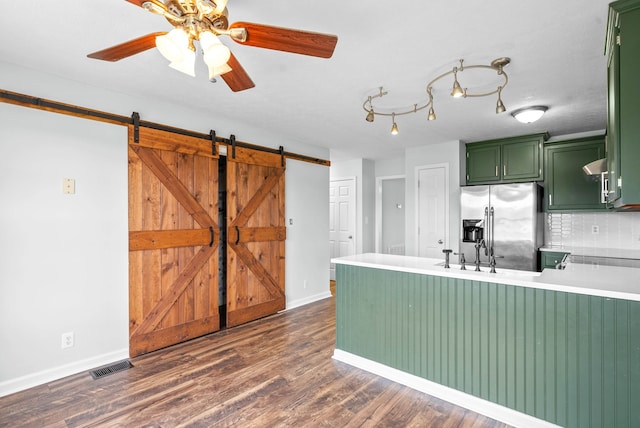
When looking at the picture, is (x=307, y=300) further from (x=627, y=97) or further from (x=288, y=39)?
(x=627, y=97)

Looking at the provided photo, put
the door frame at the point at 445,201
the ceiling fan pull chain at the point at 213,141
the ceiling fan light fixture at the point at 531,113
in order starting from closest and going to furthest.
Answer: the ceiling fan light fixture at the point at 531,113 < the ceiling fan pull chain at the point at 213,141 < the door frame at the point at 445,201

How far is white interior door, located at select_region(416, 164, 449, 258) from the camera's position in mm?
4770

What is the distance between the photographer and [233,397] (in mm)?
2330

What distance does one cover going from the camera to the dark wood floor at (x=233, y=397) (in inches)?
81.4

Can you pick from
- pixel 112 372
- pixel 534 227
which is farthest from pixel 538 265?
pixel 112 372

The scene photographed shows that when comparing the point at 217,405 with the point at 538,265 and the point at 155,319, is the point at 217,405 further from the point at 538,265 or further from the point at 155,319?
the point at 538,265

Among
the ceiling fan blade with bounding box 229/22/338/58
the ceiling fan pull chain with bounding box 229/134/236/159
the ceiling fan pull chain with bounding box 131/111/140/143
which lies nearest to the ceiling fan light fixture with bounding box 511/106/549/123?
the ceiling fan blade with bounding box 229/22/338/58

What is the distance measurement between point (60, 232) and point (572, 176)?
5.52 m

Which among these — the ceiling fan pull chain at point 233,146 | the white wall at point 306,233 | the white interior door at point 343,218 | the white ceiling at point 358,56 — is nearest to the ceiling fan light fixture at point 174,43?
the white ceiling at point 358,56

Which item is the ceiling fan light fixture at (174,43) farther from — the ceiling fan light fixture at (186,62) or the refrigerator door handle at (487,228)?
the refrigerator door handle at (487,228)

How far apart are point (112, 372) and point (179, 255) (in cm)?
112

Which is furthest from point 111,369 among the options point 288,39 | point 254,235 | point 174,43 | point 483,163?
point 483,163

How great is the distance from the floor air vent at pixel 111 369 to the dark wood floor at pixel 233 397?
0.16 feet

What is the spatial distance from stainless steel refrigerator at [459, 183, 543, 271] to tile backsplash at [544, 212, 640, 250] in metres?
0.28
